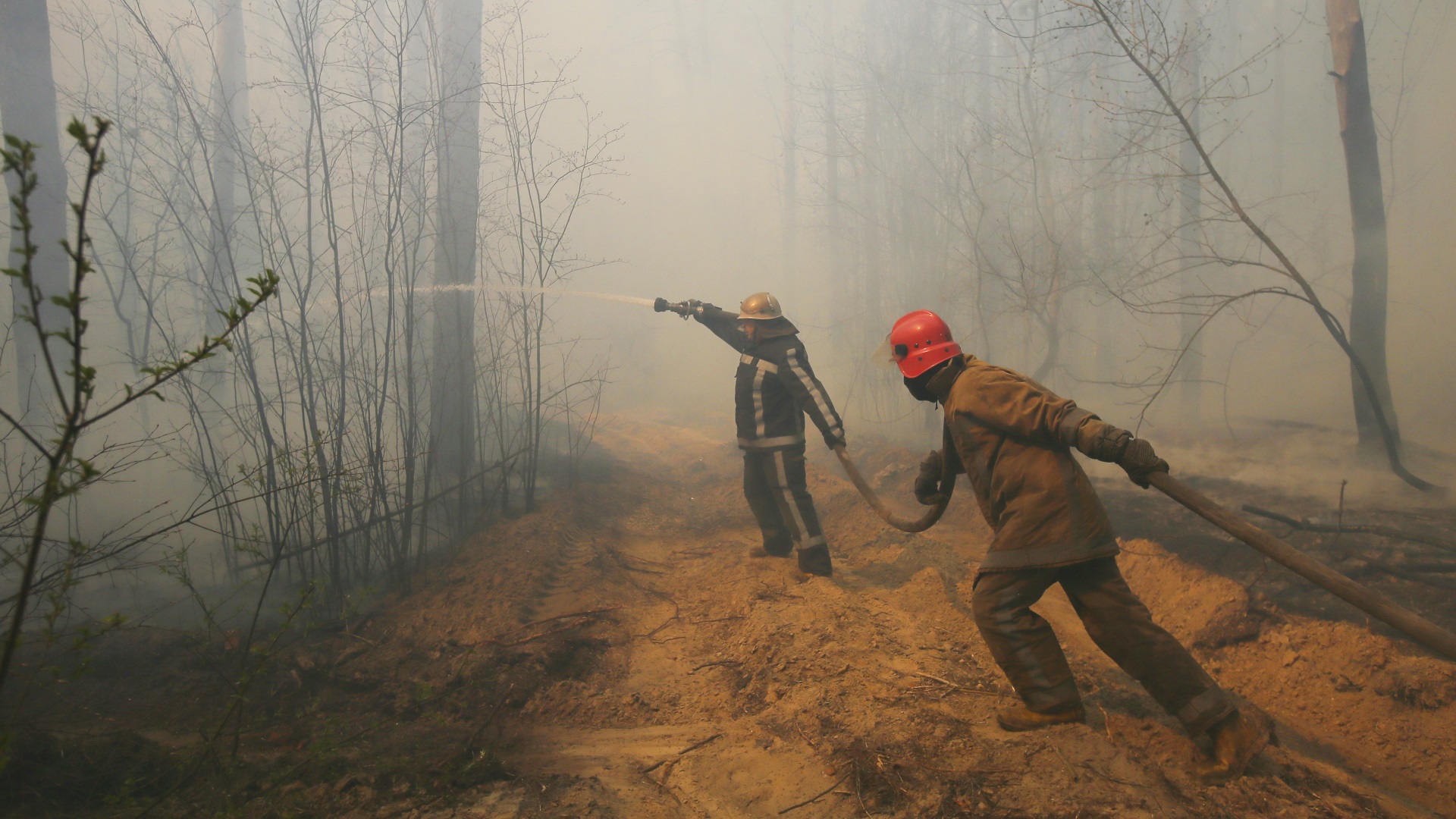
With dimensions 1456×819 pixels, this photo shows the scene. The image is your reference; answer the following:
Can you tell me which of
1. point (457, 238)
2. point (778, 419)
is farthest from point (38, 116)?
point (778, 419)

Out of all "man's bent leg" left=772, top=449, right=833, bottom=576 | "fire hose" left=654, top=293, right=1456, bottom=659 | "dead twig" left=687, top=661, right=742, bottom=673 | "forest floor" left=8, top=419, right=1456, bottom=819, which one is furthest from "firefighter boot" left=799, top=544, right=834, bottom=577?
"fire hose" left=654, top=293, right=1456, bottom=659

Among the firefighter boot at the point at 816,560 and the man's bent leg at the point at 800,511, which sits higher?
the man's bent leg at the point at 800,511

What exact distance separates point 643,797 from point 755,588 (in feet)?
8.17

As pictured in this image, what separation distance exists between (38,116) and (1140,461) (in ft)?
39.3

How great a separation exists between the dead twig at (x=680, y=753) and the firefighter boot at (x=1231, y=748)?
2.07m

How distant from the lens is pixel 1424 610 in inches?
167

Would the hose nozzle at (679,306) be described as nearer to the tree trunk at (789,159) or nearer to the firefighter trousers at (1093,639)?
the firefighter trousers at (1093,639)

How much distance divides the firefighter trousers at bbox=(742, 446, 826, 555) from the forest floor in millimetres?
292

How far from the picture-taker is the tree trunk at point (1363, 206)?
784 centimetres

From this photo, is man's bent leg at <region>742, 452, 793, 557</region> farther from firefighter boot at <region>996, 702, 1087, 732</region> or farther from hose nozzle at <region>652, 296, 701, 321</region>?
firefighter boot at <region>996, 702, 1087, 732</region>

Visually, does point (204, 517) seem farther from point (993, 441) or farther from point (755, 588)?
point (993, 441)

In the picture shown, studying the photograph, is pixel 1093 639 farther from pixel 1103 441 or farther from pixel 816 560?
pixel 816 560

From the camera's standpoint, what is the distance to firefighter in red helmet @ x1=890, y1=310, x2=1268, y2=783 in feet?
9.34

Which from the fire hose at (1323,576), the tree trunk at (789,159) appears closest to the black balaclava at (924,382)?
the fire hose at (1323,576)
